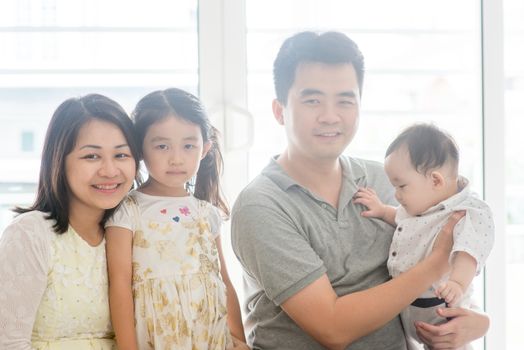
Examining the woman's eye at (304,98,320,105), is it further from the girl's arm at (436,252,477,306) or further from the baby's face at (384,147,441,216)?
the girl's arm at (436,252,477,306)

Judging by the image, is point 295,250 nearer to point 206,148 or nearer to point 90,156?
point 206,148

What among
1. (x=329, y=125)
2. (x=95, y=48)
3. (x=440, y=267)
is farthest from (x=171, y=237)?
(x=95, y=48)

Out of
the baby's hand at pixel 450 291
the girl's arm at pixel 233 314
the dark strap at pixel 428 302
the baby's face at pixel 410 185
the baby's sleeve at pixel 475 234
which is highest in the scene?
the baby's face at pixel 410 185

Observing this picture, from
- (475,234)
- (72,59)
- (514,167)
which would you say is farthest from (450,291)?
(72,59)

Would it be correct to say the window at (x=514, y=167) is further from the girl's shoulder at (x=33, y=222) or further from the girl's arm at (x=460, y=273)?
the girl's shoulder at (x=33, y=222)

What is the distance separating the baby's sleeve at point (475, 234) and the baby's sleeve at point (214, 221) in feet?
2.18

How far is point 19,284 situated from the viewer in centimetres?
148

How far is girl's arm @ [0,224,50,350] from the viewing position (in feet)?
4.81

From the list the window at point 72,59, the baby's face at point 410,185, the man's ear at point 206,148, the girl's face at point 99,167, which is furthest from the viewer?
the window at point 72,59

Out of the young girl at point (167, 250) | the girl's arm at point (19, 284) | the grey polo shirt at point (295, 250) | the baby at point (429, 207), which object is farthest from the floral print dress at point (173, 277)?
the baby at point (429, 207)

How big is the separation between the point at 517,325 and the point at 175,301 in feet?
5.16

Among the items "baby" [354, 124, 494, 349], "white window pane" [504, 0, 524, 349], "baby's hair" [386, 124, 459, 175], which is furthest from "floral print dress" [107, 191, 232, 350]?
"white window pane" [504, 0, 524, 349]

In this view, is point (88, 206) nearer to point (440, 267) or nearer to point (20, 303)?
point (20, 303)

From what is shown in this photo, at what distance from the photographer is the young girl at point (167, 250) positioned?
5.31 feet
